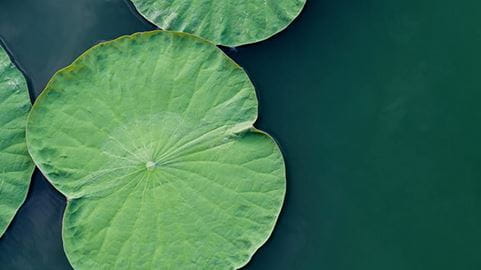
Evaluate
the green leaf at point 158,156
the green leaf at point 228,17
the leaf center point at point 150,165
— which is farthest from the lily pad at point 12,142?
the green leaf at point 228,17

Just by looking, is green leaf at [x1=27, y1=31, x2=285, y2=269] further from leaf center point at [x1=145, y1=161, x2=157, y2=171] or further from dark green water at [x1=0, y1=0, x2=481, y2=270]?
dark green water at [x1=0, y1=0, x2=481, y2=270]

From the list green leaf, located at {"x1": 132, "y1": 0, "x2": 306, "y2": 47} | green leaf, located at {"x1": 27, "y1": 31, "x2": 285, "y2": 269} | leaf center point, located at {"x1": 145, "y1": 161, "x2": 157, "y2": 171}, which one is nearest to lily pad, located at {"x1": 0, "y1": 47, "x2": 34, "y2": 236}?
green leaf, located at {"x1": 27, "y1": 31, "x2": 285, "y2": 269}

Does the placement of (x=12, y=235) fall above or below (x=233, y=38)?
below

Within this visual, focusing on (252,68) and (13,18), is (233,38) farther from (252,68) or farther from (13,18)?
(13,18)

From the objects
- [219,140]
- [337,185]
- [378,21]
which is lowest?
[337,185]

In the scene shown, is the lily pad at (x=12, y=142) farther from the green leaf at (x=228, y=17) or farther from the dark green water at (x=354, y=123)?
the green leaf at (x=228, y=17)

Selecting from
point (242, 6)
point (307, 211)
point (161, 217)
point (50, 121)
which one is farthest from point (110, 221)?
point (242, 6)

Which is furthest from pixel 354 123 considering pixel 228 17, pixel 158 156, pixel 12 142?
pixel 12 142

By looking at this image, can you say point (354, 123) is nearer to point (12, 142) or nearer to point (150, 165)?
point (150, 165)
